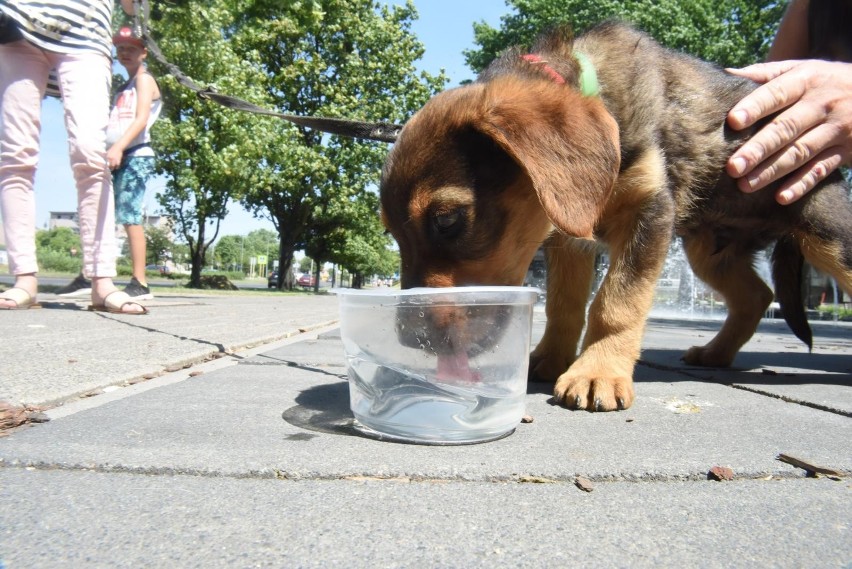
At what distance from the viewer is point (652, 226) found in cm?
254

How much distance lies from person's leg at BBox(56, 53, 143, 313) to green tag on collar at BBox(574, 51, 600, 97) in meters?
3.70

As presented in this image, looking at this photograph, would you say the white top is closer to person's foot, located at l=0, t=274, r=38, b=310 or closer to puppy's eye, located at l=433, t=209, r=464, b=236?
person's foot, located at l=0, t=274, r=38, b=310

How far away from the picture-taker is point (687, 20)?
1989 cm

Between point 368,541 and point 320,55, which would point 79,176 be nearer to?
point 368,541

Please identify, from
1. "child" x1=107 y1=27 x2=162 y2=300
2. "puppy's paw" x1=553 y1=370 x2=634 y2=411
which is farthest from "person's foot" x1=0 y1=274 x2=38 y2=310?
"puppy's paw" x1=553 y1=370 x2=634 y2=411

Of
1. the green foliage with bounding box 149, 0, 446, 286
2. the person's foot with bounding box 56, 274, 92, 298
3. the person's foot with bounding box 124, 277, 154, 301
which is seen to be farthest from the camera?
the green foliage with bounding box 149, 0, 446, 286

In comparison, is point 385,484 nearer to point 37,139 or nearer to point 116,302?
point 116,302

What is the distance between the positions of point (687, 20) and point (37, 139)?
67.6ft

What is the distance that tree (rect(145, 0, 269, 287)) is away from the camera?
57.5ft

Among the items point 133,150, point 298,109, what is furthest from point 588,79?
point 298,109

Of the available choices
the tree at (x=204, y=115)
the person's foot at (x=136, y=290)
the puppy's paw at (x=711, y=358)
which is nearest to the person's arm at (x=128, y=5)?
→ the person's foot at (x=136, y=290)

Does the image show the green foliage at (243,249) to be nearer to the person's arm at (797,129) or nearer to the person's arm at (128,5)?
the person's arm at (128,5)

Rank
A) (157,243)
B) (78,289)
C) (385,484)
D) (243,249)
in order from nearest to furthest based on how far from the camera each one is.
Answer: (385,484) → (78,289) → (157,243) → (243,249)

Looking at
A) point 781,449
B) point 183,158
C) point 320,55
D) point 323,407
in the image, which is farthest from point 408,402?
point 320,55
